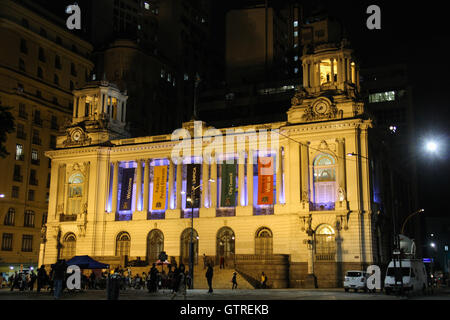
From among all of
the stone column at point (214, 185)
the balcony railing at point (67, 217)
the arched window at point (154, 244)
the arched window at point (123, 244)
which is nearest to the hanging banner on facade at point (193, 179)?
the stone column at point (214, 185)

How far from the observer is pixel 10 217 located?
71750 millimetres

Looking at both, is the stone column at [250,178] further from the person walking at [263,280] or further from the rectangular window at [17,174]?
the rectangular window at [17,174]

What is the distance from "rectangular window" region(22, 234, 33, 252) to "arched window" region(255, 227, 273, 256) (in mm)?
35154

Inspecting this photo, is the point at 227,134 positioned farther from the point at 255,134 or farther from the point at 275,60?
the point at 275,60

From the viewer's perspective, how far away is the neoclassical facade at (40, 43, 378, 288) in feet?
172

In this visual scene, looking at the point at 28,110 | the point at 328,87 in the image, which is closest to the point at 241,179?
the point at 328,87

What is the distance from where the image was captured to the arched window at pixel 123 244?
63.5 m

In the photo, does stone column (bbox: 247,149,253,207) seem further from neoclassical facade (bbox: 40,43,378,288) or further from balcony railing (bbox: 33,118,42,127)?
balcony railing (bbox: 33,118,42,127)

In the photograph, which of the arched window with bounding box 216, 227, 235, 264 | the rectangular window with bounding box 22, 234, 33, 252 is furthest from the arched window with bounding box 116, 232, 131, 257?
the rectangular window with bounding box 22, 234, 33, 252

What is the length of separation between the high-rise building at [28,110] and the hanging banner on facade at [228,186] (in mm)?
30866

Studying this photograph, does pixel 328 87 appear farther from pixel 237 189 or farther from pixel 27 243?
pixel 27 243

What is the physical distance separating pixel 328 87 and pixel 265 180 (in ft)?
40.2
